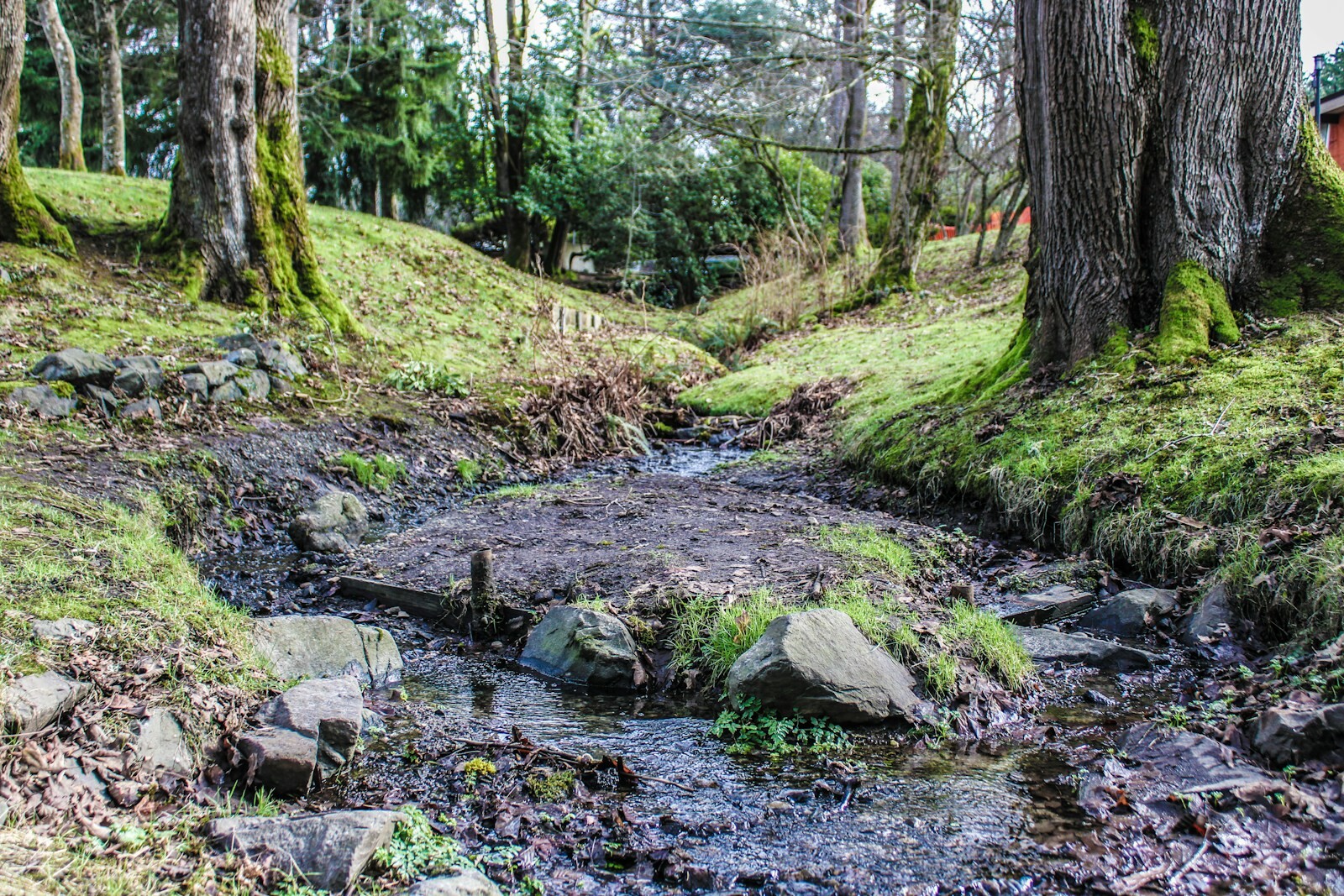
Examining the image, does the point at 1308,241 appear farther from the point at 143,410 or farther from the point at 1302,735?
the point at 143,410

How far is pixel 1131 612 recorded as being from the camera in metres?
4.66

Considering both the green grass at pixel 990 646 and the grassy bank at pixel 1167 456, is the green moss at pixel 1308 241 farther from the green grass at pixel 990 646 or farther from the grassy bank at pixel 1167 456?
the green grass at pixel 990 646

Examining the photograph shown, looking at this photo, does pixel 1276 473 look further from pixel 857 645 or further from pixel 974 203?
pixel 974 203

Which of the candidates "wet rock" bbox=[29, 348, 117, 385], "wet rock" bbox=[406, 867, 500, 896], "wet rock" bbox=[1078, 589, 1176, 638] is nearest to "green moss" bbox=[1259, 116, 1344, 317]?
"wet rock" bbox=[1078, 589, 1176, 638]

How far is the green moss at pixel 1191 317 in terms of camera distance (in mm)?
6664

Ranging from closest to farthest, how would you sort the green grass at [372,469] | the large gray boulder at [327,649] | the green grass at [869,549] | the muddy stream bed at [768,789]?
the muddy stream bed at [768,789] → the large gray boulder at [327,649] → the green grass at [869,549] → the green grass at [372,469]

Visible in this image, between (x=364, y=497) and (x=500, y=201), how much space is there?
15.8 m

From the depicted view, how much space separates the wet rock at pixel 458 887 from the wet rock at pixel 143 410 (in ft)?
19.5

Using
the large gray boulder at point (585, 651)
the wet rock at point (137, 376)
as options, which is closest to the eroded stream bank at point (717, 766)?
the large gray boulder at point (585, 651)

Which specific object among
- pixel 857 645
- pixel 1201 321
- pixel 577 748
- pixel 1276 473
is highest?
pixel 1201 321

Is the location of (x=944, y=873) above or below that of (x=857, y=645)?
below

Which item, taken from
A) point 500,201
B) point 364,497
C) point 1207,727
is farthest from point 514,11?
point 1207,727

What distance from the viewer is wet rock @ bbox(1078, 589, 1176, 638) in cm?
461

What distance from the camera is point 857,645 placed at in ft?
13.3
